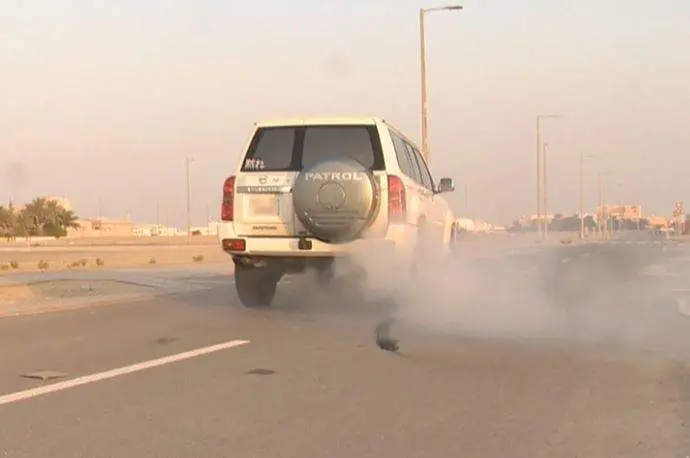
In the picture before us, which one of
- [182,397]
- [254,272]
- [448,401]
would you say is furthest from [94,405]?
[254,272]

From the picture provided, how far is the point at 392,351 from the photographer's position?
368 inches

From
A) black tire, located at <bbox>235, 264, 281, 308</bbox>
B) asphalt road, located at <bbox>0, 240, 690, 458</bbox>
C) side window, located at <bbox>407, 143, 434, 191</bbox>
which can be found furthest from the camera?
side window, located at <bbox>407, 143, 434, 191</bbox>

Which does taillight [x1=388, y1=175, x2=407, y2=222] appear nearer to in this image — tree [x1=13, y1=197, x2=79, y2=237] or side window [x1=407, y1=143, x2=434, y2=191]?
side window [x1=407, y1=143, x2=434, y2=191]

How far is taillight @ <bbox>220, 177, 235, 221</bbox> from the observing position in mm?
12289

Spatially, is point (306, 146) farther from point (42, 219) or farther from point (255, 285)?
point (42, 219)

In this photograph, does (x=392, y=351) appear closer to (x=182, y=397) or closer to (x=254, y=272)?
(x=182, y=397)

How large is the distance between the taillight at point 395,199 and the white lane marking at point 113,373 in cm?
294

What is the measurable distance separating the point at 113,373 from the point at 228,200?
462 centimetres

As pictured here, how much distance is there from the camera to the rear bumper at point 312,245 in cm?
1195

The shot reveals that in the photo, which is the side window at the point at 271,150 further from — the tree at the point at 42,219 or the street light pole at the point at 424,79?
the tree at the point at 42,219

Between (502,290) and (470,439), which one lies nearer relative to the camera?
A: (470,439)

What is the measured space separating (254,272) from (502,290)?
17.1 ft

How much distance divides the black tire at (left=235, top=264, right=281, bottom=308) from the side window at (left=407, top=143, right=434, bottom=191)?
297cm

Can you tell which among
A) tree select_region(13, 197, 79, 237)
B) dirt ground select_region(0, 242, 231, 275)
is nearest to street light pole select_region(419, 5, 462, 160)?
dirt ground select_region(0, 242, 231, 275)
